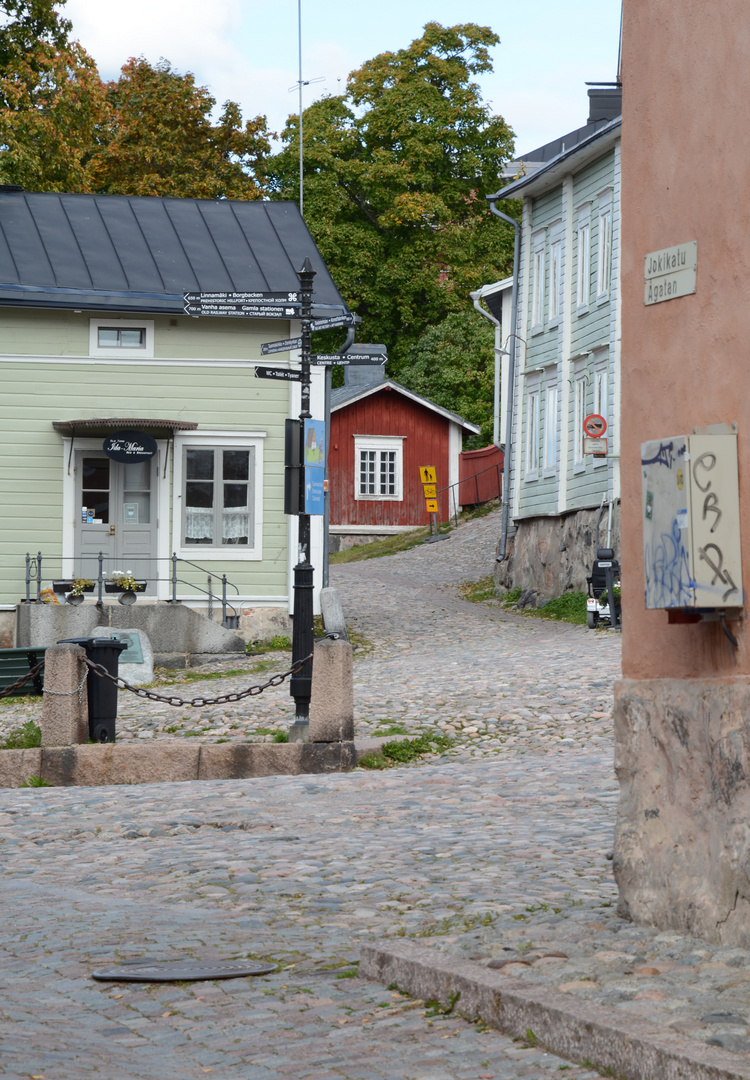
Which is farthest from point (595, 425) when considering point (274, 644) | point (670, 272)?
point (670, 272)

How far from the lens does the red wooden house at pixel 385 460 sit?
143ft

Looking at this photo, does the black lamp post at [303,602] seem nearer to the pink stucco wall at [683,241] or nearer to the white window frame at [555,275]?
the pink stucco wall at [683,241]

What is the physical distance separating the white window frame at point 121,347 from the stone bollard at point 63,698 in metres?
11.0

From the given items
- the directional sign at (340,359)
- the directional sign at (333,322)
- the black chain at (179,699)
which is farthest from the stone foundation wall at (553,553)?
the black chain at (179,699)

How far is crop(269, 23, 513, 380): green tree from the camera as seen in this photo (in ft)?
152

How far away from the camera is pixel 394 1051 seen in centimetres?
461

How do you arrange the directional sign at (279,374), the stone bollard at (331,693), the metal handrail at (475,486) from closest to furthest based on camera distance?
the stone bollard at (331,693) → the directional sign at (279,374) → the metal handrail at (475,486)

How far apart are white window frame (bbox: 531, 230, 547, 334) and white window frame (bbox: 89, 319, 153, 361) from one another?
9740mm

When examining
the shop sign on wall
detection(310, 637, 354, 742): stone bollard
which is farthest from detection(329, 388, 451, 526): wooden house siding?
the shop sign on wall

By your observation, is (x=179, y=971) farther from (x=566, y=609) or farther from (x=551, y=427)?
(x=551, y=427)

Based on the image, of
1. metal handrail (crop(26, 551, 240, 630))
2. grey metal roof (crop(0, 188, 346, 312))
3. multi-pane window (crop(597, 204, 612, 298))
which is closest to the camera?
metal handrail (crop(26, 551, 240, 630))

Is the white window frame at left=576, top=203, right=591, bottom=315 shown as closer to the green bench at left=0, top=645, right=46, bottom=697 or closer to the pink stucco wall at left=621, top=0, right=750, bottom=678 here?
the green bench at left=0, top=645, right=46, bottom=697

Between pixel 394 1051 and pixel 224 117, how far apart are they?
39.8 metres

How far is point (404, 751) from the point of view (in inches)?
492
